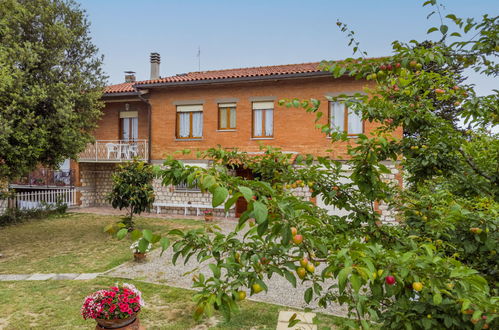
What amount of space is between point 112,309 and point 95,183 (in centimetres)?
1461

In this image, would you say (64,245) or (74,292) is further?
(64,245)

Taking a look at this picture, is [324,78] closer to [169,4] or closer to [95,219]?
[169,4]

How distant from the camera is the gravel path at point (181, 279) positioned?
17.7ft

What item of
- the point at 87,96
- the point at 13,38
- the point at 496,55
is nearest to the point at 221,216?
the point at 87,96

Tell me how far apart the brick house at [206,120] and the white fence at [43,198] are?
64 cm

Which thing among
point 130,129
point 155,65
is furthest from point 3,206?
point 155,65

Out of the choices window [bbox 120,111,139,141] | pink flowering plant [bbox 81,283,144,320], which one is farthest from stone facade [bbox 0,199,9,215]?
pink flowering plant [bbox 81,283,144,320]

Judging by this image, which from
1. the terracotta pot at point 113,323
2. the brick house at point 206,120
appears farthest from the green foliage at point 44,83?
the terracotta pot at point 113,323

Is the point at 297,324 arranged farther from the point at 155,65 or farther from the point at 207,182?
the point at 155,65

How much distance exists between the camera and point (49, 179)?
17094 millimetres

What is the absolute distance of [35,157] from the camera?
930cm

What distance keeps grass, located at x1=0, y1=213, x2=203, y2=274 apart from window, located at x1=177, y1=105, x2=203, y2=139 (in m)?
4.07

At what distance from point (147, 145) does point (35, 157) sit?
6.10 m

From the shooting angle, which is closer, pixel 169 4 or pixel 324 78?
pixel 324 78
